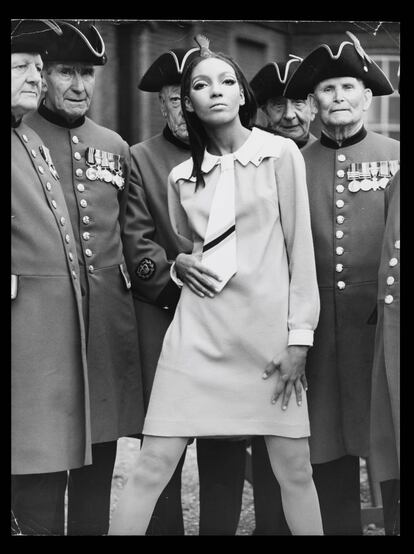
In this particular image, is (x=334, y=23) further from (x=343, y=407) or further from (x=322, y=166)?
(x=343, y=407)

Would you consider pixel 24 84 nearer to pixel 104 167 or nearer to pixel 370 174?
pixel 104 167

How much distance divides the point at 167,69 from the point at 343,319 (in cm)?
138

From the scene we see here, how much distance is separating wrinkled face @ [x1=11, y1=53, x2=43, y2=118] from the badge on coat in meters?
0.84

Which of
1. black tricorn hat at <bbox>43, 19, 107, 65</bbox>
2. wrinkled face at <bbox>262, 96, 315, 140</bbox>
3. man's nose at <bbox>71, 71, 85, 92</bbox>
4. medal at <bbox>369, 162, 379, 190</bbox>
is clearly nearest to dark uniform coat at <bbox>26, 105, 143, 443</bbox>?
man's nose at <bbox>71, 71, 85, 92</bbox>

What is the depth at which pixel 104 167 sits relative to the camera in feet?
14.8

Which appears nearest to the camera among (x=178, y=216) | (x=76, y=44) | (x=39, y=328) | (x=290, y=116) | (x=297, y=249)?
(x=297, y=249)

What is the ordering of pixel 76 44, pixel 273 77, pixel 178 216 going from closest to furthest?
1. pixel 178 216
2. pixel 76 44
3. pixel 273 77

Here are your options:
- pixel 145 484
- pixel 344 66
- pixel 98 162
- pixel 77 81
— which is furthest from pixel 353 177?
pixel 145 484

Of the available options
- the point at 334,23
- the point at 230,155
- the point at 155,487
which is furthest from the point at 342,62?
the point at 155,487

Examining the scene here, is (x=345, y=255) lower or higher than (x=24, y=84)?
lower

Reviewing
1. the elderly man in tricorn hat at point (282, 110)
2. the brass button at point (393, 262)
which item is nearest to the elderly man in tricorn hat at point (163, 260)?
the elderly man in tricorn hat at point (282, 110)

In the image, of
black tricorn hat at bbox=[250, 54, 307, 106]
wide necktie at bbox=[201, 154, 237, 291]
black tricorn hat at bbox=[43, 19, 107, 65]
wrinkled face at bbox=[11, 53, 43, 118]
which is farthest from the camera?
black tricorn hat at bbox=[250, 54, 307, 106]

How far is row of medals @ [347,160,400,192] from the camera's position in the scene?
4.50 m

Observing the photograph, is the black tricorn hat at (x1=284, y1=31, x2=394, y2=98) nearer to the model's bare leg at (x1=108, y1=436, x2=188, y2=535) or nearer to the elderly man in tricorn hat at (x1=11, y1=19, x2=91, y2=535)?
the elderly man in tricorn hat at (x1=11, y1=19, x2=91, y2=535)
